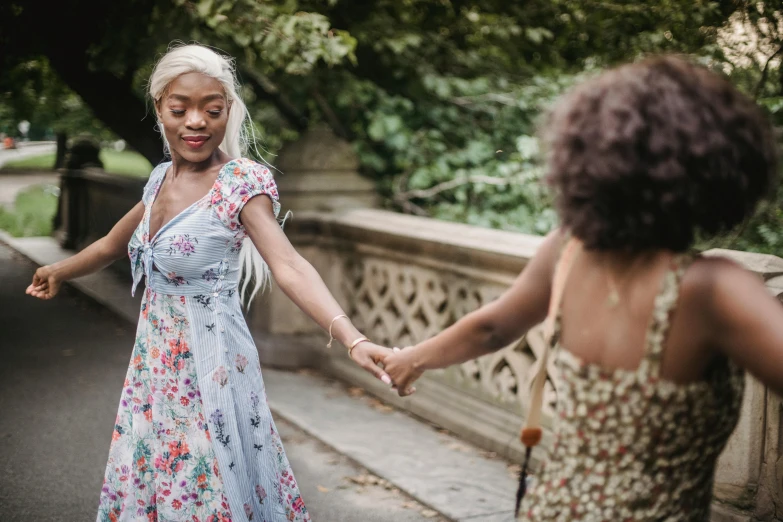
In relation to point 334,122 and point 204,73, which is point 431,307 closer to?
point 334,122

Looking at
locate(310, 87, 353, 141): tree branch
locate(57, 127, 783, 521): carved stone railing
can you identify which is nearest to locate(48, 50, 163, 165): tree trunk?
locate(310, 87, 353, 141): tree branch

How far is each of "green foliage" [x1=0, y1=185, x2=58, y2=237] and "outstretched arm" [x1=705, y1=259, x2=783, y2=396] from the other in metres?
15.2

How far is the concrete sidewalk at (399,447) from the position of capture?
4629 mm

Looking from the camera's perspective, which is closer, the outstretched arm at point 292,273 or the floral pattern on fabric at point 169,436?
the outstretched arm at point 292,273

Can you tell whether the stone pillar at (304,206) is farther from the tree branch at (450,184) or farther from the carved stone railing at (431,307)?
the tree branch at (450,184)

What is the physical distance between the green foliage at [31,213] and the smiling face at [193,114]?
1331 centimetres

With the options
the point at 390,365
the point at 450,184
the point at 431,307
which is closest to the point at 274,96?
the point at 450,184

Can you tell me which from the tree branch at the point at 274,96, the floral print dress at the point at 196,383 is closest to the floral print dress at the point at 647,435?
the floral print dress at the point at 196,383

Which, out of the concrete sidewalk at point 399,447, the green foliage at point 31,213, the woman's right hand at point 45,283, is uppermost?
the woman's right hand at point 45,283

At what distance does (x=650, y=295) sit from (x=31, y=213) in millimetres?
18384

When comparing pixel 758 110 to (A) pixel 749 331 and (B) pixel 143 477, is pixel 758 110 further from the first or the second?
(B) pixel 143 477

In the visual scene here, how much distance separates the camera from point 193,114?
10.3 ft

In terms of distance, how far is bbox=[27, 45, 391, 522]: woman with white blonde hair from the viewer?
3.07 m

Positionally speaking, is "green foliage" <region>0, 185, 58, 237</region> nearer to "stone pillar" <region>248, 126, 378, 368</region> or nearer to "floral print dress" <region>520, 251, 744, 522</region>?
"stone pillar" <region>248, 126, 378, 368</region>
